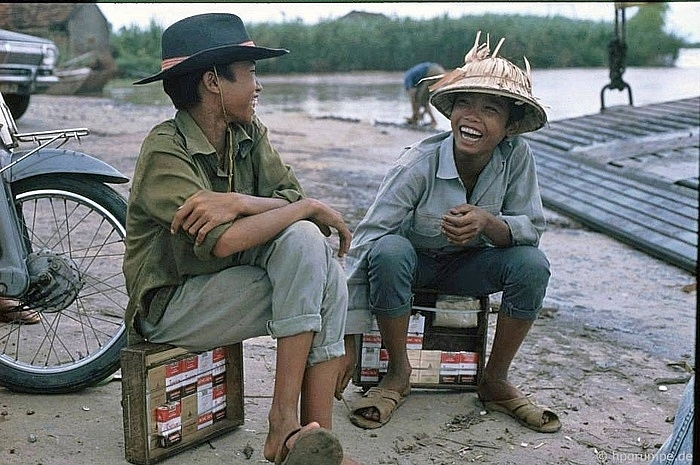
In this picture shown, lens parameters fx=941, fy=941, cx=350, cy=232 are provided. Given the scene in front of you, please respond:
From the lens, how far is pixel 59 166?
341cm

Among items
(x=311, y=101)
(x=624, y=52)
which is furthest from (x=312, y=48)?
(x=624, y=52)

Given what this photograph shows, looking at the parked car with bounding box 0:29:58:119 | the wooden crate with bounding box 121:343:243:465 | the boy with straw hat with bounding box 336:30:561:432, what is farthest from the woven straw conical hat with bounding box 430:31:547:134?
the parked car with bounding box 0:29:58:119

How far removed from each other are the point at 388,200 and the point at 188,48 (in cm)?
97

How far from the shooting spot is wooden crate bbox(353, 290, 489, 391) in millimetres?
3549

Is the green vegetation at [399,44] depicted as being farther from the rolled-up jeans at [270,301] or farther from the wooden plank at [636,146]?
the rolled-up jeans at [270,301]

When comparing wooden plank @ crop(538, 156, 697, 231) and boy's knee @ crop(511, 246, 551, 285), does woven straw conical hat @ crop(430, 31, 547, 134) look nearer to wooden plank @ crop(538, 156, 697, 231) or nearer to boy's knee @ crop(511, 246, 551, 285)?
boy's knee @ crop(511, 246, 551, 285)

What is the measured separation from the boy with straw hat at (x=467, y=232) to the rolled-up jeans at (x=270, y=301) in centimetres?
53

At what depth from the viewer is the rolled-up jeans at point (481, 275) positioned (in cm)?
328

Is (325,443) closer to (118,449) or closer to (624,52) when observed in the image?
→ (118,449)

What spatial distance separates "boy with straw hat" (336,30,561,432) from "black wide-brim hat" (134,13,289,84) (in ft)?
2.67

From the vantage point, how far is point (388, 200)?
344 cm

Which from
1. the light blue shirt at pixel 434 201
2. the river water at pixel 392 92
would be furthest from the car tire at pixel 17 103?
the light blue shirt at pixel 434 201

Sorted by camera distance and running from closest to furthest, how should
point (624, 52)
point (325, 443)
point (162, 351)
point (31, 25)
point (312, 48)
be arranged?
point (325, 443), point (162, 351), point (624, 52), point (31, 25), point (312, 48)

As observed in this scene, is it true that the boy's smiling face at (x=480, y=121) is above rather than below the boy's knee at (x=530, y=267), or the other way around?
above
